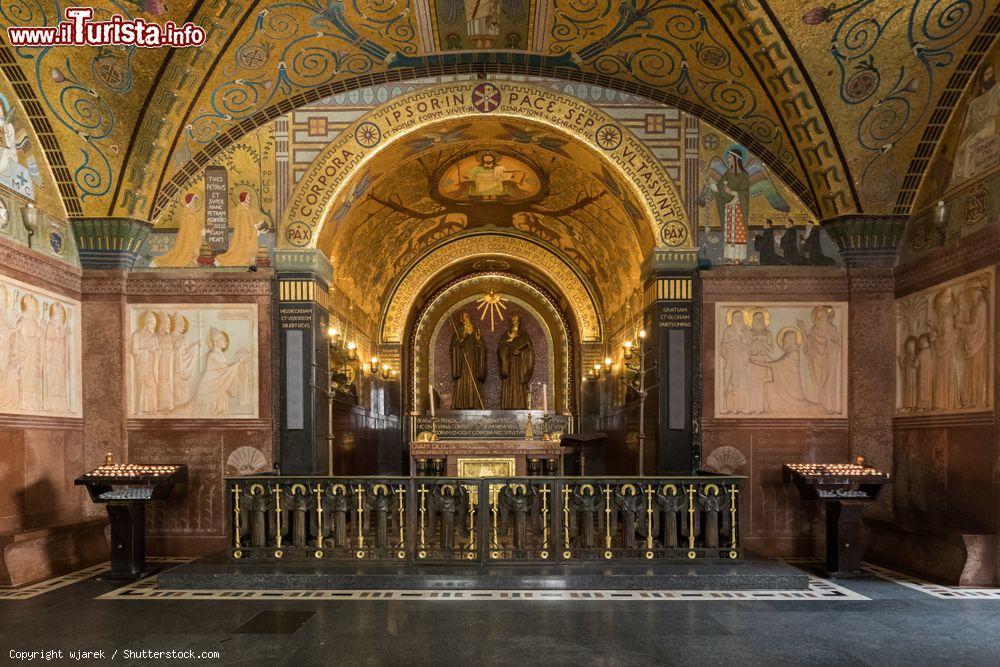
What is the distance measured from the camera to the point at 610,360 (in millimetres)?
16578

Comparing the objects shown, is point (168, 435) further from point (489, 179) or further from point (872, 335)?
point (872, 335)

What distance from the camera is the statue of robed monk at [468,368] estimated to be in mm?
18734

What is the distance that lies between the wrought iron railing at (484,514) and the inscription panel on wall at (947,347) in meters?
2.90

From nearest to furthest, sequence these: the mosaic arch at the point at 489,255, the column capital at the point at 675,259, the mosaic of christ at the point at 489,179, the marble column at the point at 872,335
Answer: the marble column at the point at 872,335, the column capital at the point at 675,259, the mosaic of christ at the point at 489,179, the mosaic arch at the point at 489,255

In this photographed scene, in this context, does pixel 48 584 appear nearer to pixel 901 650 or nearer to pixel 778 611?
pixel 778 611

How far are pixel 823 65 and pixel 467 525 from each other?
7.12 m

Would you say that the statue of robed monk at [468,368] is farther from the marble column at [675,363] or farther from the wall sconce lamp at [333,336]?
the marble column at [675,363]

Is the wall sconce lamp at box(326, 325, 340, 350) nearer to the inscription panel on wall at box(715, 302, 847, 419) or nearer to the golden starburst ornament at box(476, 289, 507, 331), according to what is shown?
the inscription panel on wall at box(715, 302, 847, 419)

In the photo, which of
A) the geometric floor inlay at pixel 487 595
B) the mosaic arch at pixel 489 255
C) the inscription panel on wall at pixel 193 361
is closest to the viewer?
the geometric floor inlay at pixel 487 595

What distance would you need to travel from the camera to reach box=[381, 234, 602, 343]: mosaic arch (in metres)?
17.8

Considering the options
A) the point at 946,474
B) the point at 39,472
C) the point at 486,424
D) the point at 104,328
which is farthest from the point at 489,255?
the point at 946,474

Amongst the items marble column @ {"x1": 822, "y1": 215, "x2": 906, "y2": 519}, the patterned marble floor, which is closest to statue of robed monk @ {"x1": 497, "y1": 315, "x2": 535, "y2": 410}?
marble column @ {"x1": 822, "y1": 215, "x2": 906, "y2": 519}

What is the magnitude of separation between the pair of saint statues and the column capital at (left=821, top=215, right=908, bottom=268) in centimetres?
885

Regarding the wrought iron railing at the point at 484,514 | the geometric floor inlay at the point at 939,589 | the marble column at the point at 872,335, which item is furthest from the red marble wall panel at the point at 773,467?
the wrought iron railing at the point at 484,514
